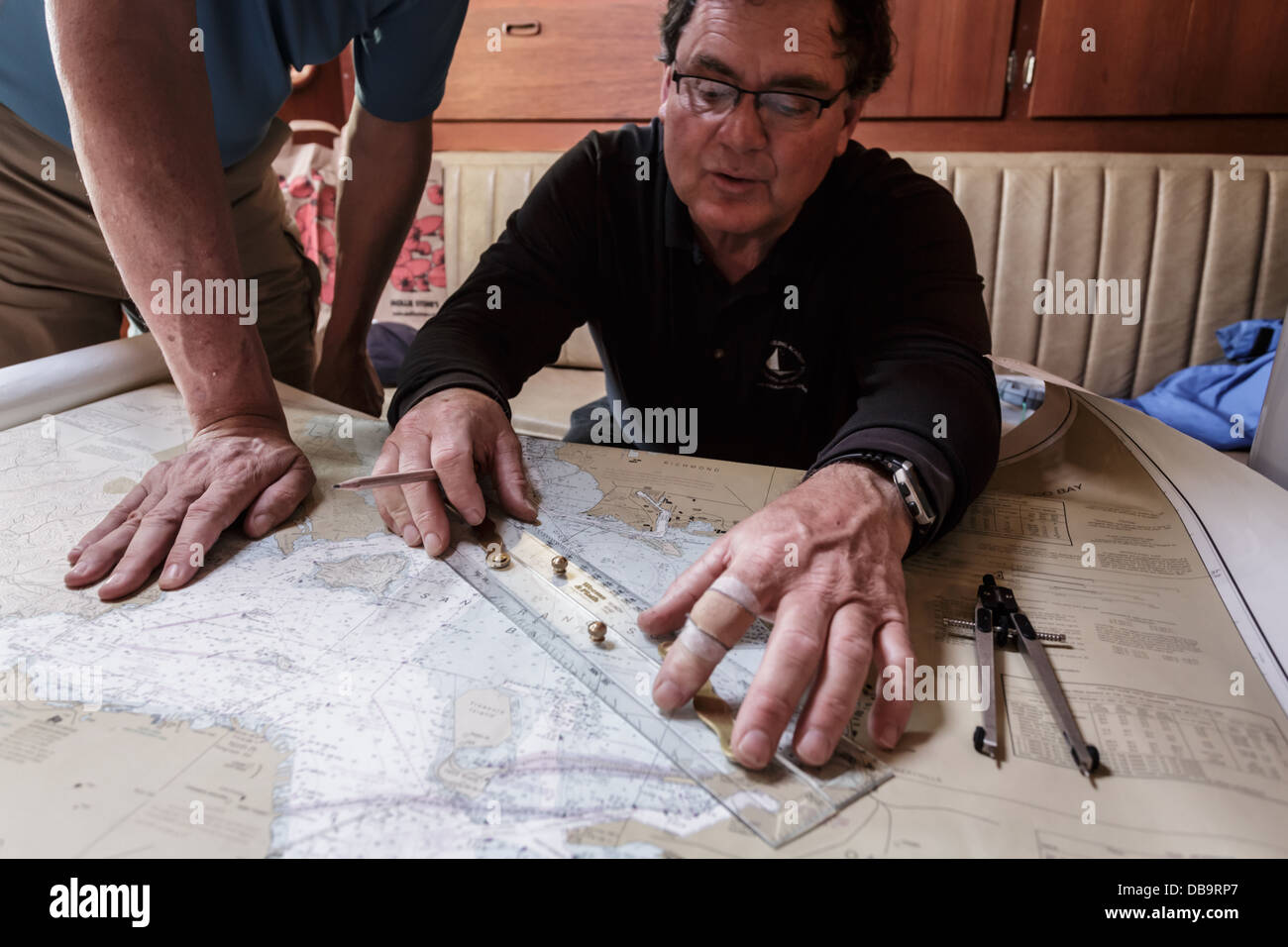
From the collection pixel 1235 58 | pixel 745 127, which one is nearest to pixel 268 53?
pixel 745 127

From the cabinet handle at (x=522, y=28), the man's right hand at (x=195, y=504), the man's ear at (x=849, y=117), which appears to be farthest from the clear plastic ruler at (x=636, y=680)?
the cabinet handle at (x=522, y=28)

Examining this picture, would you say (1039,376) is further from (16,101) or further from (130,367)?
(16,101)

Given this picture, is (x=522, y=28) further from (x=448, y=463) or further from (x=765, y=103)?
(x=448, y=463)

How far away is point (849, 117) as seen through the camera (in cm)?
118

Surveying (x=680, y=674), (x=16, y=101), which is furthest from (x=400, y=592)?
(x=16, y=101)

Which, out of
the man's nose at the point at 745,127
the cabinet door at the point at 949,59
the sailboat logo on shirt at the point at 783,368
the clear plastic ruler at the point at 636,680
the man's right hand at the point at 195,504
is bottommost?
the clear plastic ruler at the point at 636,680

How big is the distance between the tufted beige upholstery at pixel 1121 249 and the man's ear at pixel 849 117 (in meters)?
1.09

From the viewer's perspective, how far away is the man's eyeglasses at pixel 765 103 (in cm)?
108

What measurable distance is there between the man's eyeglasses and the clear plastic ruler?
611mm

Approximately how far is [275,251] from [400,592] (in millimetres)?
1039

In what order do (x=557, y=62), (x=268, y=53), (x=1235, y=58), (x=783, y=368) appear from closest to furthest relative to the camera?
1. (x=268, y=53)
2. (x=783, y=368)
3. (x=1235, y=58)
4. (x=557, y=62)

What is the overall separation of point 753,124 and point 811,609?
0.70m

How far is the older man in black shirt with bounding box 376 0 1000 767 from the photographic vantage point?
0.68 metres

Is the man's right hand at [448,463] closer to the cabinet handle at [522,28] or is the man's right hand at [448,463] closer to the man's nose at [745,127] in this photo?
the man's nose at [745,127]
